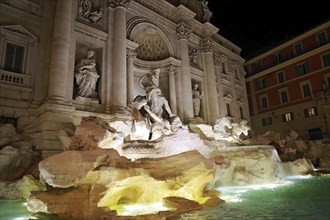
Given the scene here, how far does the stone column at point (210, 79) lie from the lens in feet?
55.9

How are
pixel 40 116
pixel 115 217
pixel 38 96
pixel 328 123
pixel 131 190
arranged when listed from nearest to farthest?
pixel 115 217 → pixel 131 190 → pixel 40 116 → pixel 38 96 → pixel 328 123

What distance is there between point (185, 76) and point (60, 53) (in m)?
8.31

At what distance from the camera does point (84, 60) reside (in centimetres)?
1083

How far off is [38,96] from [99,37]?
4.32 m

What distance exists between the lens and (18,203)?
536cm

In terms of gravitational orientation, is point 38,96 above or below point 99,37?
below

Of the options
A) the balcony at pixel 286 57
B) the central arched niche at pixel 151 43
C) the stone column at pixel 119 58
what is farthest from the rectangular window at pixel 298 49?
the stone column at pixel 119 58

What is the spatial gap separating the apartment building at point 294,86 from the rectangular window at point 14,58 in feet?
73.9

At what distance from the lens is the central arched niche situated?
14287 millimetres

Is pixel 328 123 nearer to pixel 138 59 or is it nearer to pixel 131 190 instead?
pixel 138 59

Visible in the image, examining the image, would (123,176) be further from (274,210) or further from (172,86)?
(172,86)

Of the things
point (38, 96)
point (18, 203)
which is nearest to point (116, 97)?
point (38, 96)

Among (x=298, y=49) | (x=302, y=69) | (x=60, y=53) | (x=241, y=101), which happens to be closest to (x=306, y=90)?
(x=302, y=69)

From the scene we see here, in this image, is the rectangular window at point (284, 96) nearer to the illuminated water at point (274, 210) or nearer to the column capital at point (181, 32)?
the column capital at point (181, 32)
